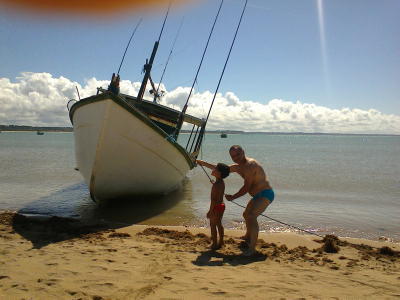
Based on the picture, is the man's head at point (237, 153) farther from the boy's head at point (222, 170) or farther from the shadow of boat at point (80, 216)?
the shadow of boat at point (80, 216)

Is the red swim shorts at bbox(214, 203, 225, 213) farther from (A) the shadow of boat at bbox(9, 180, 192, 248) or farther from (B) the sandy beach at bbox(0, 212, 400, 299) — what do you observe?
(A) the shadow of boat at bbox(9, 180, 192, 248)

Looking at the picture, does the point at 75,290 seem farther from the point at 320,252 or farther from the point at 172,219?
the point at 172,219

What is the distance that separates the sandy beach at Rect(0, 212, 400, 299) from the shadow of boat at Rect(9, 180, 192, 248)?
67 mm

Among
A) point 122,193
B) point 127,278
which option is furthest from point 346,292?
point 122,193

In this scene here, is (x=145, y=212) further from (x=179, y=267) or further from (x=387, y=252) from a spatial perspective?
(x=387, y=252)

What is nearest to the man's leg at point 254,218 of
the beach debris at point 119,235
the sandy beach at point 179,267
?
the sandy beach at point 179,267

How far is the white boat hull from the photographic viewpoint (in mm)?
7613

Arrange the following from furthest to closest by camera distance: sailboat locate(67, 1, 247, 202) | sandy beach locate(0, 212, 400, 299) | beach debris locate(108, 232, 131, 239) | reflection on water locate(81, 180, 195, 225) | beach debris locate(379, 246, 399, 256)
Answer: reflection on water locate(81, 180, 195, 225) → sailboat locate(67, 1, 247, 202) → beach debris locate(108, 232, 131, 239) → beach debris locate(379, 246, 399, 256) → sandy beach locate(0, 212, 400, 299)

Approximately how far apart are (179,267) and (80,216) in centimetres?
481

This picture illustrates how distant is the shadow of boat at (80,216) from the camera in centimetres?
602

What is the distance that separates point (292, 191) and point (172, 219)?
22.7 ft

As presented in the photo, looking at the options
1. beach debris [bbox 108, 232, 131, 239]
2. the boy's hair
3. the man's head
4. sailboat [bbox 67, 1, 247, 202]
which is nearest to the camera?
the boy's hair

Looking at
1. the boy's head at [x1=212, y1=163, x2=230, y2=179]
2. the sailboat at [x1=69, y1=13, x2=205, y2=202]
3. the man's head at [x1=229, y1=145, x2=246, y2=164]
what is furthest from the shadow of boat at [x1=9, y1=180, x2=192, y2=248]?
the man's head at [x1=229, y1=145, x2=246, y2=164]

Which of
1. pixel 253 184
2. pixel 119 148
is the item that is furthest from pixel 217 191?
pixel 119 148
